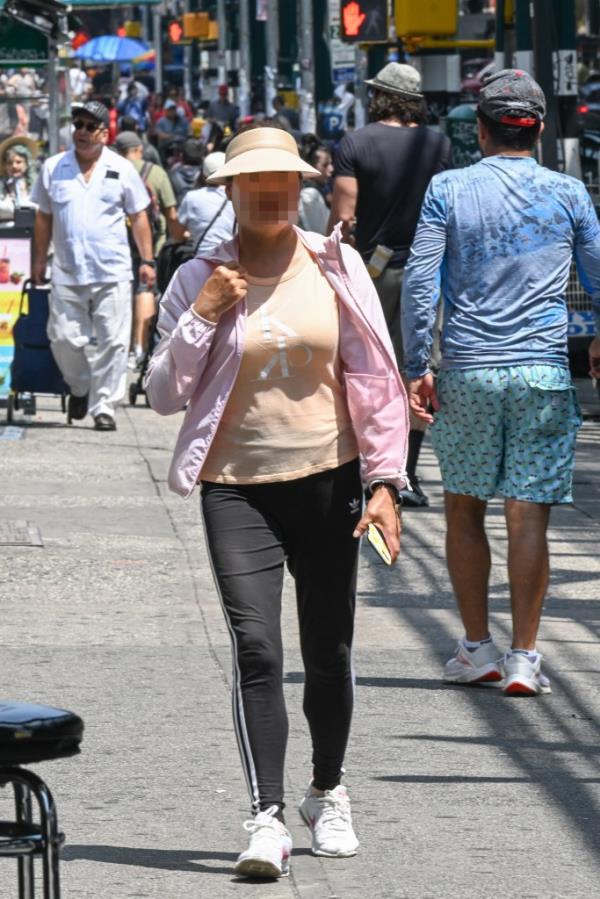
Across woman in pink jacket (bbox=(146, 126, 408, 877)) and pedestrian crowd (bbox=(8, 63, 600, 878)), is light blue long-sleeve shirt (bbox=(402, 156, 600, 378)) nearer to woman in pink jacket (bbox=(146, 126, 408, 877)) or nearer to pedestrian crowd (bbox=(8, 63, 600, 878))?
pedestrian crowd (bbox=(8, 63, 600, 878))

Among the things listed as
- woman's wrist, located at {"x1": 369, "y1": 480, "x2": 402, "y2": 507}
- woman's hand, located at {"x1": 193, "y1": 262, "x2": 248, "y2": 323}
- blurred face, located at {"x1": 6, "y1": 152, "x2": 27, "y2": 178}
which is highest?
woman's hand, located at {"x1": 193, "y1": 262, "x2": 248, "y2": 323}

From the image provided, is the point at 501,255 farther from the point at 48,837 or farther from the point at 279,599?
the point at 48,837

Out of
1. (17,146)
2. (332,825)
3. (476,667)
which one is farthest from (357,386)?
(17,146)

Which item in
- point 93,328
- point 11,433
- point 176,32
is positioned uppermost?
point 93,328

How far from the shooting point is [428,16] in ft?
63.2

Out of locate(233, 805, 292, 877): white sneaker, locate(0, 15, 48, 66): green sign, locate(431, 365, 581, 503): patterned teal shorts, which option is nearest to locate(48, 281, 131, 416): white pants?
locate(0, 15, 48, 66): green sign

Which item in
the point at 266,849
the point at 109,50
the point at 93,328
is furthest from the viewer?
the point at 109,50

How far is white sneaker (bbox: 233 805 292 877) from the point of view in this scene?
4.90 meters

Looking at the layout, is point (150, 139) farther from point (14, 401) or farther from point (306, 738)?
point (306, 738)

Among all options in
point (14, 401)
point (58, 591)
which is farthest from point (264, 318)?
point (14, 401)

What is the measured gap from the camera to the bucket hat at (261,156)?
16.3ft

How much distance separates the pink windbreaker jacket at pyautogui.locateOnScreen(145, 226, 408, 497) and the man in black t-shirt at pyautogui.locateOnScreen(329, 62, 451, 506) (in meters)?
5.15

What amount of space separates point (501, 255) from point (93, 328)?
23.1 ft

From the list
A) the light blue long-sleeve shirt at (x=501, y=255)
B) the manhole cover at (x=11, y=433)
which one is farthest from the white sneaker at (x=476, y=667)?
the manhole cover at (x=11, y=433)
